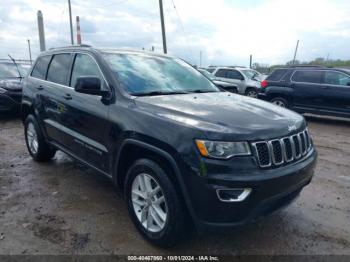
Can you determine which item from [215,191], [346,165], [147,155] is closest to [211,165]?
[215,191]

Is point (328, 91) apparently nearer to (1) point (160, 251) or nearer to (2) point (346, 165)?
(2) point (346, 165)

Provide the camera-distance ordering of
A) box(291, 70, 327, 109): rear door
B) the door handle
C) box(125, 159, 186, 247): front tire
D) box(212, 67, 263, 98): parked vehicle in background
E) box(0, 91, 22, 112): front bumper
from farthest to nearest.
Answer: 1. box(212, 67, 263, 98): parked vehicle in background
2. box(291, 70, 327, 109): rear door
3. box(0, 91, 22, 112): front bumper
4. the door handle
5. box(125, 159, 186, 247): front tire

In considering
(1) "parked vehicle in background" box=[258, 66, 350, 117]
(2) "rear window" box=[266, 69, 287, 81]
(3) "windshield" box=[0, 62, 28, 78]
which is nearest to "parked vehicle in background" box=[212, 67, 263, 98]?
(2) "rear window" box=[266, 69, 287, 81]

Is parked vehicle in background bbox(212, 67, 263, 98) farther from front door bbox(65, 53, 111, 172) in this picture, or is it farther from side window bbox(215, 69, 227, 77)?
front door bbox(65, 53, 111, 172)

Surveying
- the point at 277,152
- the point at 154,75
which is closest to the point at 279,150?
the point at 277,152

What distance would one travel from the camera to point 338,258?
2705 millimetres

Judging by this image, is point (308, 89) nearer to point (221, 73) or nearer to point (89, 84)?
point (221, 73)

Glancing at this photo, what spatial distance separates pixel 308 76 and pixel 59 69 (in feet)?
25.3

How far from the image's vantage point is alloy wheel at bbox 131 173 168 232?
2.71 m

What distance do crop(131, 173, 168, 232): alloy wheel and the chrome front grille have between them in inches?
34.7

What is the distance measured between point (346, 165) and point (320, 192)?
4.92 feet

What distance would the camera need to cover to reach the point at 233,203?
230 centimetres

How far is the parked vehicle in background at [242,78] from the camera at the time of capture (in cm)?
1438

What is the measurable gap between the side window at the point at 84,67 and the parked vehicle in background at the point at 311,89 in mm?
7479
